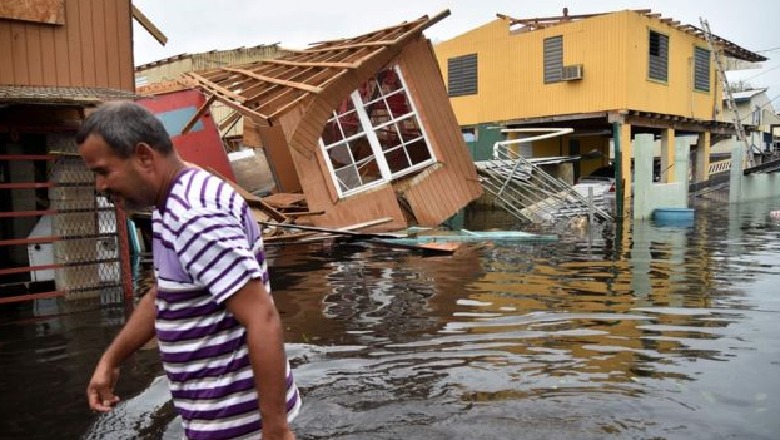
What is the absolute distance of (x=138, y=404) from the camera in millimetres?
5164

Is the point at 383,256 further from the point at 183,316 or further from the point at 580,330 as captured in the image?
the point at 183,316

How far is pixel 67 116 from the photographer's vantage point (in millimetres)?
9477

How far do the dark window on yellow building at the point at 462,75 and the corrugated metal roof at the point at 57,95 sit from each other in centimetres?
2302

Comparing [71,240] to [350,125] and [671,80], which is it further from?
[671,80]

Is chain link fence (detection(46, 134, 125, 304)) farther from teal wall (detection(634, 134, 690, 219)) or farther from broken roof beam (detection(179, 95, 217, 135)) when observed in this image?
teal wall (detection(634, 134, 690, 219))

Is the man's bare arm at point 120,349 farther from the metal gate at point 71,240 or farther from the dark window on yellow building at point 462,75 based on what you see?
the dark window on yellow building at point 462,75

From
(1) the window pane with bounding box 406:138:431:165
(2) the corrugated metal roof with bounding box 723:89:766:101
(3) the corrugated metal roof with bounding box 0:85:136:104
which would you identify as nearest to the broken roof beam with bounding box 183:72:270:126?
(3) the corrugated metal roof with bounding box 0:85:136:104

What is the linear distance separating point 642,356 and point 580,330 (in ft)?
3.51

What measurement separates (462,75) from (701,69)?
1150 cm

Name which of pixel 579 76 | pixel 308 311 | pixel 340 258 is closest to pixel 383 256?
pixel 340 258

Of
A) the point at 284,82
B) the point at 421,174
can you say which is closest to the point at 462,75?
the point at 421,174

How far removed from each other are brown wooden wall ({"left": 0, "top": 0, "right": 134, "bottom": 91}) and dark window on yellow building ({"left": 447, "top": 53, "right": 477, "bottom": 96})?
21.8 metres

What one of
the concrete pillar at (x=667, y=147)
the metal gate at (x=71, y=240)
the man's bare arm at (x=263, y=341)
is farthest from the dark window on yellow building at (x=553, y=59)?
the man's bare arm at (x=263, y=341)

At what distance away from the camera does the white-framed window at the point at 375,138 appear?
16875mm
